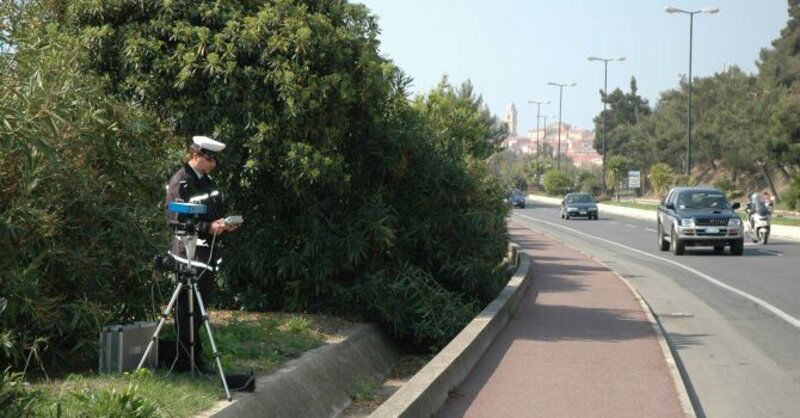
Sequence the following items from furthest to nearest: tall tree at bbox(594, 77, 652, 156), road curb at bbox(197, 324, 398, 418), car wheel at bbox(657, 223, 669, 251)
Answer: tall tree at bbox(594, 77, 652, 156) → car wheel at bbox(657, 223, 669, 251) → road curb at bbox(197, 324, 398, 418)

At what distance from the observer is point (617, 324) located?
13328 mm

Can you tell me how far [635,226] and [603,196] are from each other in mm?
51882

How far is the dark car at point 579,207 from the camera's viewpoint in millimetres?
58594

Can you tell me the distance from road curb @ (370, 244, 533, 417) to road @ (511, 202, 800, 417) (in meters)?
2.03

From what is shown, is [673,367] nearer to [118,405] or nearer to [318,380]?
[318,380]

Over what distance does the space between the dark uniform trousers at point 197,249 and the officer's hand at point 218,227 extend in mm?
82

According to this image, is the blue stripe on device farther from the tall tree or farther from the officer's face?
the tall tree

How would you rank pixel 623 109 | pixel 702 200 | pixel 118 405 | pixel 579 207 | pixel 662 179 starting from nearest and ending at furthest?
pixel 118 405 < pixel 702 200 < pixel 579 207 < pixel 662 179 < pixel 623 109

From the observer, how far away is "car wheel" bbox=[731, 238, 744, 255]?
1101 inches

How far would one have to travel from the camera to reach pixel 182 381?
7359mm

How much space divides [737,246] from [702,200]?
63.0 inches

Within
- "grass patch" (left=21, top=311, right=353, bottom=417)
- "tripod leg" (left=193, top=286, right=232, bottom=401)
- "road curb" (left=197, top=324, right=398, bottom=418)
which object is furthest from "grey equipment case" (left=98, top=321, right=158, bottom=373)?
"road curb" (left=197, top=324, right=398, bottom=418)

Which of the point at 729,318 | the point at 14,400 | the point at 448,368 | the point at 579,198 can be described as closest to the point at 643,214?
the point at 579,198

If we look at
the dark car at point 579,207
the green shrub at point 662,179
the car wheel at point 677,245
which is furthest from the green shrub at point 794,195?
the car wheel at point 677,245
